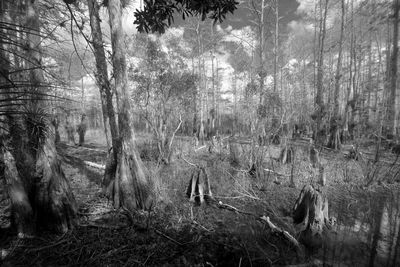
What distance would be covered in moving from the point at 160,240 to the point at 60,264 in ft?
4.14

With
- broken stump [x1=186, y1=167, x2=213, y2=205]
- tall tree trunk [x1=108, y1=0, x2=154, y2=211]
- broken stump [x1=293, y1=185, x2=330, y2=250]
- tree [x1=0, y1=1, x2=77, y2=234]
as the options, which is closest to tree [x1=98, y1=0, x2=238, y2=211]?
tall tree trunk [x1=108, y1=0, x2=154, y2=211]

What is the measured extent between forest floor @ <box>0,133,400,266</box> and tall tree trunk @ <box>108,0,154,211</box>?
0.25 metres

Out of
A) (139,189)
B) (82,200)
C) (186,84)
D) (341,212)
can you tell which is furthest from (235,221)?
(186,84)

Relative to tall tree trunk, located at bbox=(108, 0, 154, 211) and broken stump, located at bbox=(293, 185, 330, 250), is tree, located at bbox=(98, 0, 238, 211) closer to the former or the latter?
tall tree trunk, located at bbox=(108, 0, 154, 211)

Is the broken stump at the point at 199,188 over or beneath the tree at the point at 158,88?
beneath

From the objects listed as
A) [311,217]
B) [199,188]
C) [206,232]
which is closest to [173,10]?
[206,232]

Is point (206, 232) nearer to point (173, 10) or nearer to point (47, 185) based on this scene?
point (47, 185)

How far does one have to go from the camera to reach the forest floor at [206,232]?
2418mm

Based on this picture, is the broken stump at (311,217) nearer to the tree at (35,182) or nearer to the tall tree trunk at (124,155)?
the tall tree trunk at (124,155)

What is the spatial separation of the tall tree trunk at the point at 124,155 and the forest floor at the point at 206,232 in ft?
0.80

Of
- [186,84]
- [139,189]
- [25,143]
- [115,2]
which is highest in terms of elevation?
[115,2]

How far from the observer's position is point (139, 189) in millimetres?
3564

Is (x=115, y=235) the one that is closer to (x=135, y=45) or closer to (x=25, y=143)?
(x=25, y=143)

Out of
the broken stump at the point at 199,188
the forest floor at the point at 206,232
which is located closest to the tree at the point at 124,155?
the forest floor at the point at 206,232
